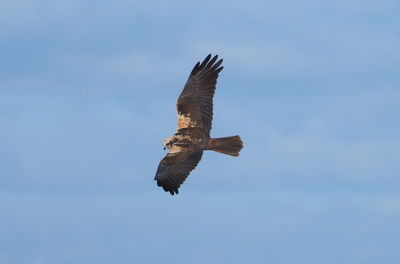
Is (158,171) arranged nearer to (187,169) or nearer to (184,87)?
(187,169)

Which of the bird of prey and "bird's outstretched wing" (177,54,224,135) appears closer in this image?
the bird of prey

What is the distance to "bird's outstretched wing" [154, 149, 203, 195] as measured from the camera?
4034 centimetres

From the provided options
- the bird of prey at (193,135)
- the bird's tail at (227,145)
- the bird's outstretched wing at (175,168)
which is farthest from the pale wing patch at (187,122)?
the bird's outstretched wing at (175,168)

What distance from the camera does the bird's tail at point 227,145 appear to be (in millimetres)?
41562

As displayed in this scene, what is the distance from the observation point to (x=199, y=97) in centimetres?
4250

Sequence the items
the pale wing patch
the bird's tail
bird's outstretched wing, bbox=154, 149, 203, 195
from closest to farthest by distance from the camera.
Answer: bird's outstretched wing, bbox=154, 149, 203, 195
the bird's tail
the pale wing patch

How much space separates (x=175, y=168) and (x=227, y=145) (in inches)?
85.3

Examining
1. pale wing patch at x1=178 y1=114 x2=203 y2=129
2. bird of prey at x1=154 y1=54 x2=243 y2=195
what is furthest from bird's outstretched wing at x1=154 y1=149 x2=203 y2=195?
pale wing patch at x1=178 y1=114 x2=203 y2=129

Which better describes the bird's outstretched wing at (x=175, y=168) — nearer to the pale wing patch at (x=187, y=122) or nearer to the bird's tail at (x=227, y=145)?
the bird's tail at (x=227, y=145)

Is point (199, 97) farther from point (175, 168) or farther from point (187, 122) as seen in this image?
point (175, 168)

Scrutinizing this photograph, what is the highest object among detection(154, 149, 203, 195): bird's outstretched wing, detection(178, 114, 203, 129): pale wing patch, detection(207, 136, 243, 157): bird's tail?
detection(178, 114, 203, 129): pale wing patch

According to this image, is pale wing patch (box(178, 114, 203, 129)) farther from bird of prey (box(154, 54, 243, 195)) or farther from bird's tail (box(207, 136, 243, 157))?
bird's tail (box(207, 136, 243, 157))

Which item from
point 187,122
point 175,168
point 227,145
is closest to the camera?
point 175,168

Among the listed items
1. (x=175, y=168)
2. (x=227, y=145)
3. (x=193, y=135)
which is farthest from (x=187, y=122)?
(x=175, y=168)
